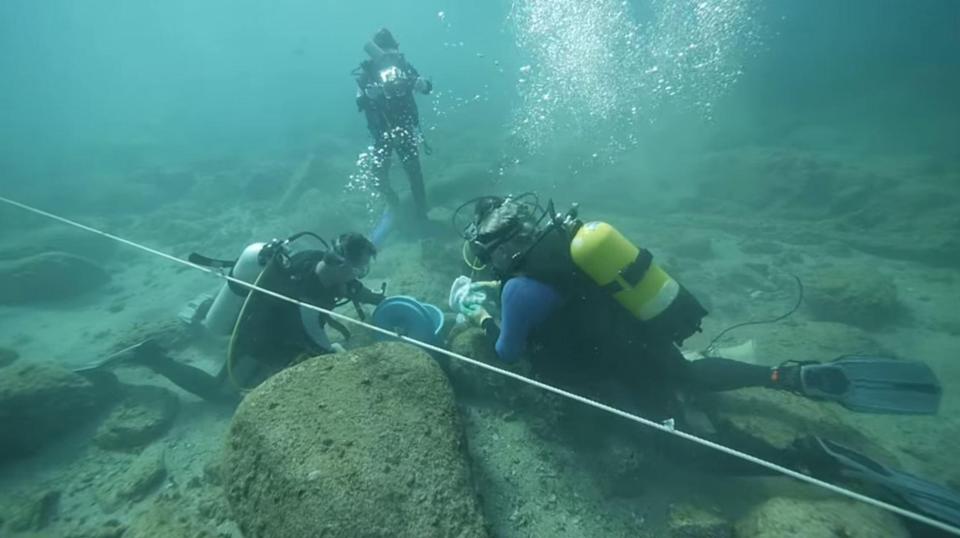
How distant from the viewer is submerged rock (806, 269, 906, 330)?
7.36 metres

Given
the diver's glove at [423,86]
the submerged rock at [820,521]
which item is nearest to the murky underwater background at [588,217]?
the submerged rock at [820,521]

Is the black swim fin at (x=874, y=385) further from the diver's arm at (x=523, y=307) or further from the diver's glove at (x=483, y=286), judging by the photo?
the diver's glove at (x=483, y=286)

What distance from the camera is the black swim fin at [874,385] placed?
4.28m

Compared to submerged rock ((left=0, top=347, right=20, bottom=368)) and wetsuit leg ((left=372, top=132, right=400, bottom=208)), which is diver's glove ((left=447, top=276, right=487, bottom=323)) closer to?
wetsuit leg ((left=372, top=132, right=400, bottom=208))

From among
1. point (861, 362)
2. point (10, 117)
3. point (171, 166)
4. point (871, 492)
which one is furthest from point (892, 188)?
point (10, 117)

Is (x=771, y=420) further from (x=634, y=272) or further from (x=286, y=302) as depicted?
Answer: (x=286, y=302)

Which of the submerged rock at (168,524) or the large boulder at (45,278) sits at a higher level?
the large boulder at (45,278)

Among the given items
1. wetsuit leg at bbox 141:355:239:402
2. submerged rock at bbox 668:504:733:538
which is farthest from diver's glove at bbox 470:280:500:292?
wetsuit leg at bbox 141:355:239:402

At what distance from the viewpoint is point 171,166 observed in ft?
84.8

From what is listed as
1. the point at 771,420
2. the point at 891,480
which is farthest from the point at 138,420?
the point at 891,480

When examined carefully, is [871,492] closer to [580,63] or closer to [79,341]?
[79,341]

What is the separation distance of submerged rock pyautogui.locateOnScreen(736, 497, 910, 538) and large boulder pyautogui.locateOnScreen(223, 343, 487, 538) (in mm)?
1942

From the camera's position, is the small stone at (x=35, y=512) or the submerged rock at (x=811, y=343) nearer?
the small stone at (x=35, y=512)

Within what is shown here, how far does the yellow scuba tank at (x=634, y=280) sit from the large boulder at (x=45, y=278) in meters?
14.1
